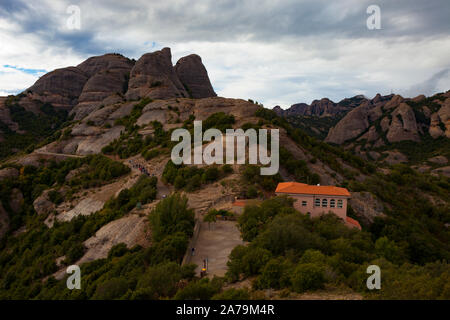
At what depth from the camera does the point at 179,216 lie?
19.9m

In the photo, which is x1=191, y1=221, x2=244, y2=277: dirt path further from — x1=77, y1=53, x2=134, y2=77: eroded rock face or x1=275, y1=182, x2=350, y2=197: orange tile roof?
x1=77, y1=53, x2=134, y2=77: eroded rock face

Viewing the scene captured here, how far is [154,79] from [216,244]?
6503 cm

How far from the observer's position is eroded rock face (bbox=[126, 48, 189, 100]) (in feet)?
235

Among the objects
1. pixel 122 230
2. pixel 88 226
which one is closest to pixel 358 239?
pixel 122 230

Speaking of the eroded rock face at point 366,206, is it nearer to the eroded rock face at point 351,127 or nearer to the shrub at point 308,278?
the shrub at point 308,278

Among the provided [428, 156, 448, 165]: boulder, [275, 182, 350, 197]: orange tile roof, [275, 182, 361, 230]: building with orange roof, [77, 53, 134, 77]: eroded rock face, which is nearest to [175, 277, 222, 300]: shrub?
[275, 182, 361, 230]: building with orange roof

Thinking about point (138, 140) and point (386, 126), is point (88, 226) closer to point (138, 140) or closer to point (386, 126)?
point (138, 140)

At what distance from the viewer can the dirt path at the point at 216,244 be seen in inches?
612

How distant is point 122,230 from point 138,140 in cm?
3159

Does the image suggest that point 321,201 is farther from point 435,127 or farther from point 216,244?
point 435,127

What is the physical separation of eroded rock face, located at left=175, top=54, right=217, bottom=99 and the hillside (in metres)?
19.0

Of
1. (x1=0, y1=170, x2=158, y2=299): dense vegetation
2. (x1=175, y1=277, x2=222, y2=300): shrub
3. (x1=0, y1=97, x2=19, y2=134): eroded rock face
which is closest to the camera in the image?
(x1=175, y1=277, x2=222, y2=300): shrub

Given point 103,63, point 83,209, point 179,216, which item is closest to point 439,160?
point 179,216
